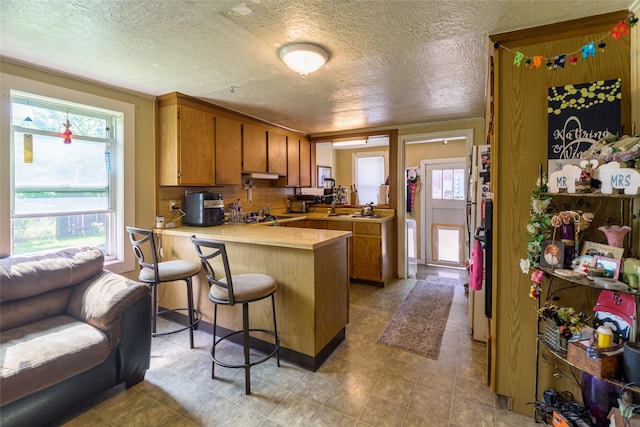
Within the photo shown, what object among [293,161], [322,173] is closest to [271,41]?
[293,161]

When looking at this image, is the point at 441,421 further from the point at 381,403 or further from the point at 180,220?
the point at 180,220

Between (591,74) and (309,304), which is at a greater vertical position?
(591,74)

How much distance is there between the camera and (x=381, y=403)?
1872mm

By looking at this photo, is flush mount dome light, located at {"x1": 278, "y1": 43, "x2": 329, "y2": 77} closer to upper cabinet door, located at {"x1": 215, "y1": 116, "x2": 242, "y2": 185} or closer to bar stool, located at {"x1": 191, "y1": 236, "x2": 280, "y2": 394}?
bar stool, located at {"x1": 191, "y1": 236, "x2": 280, "y2": 394}

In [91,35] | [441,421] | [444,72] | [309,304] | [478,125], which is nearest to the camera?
Result: [441,421]

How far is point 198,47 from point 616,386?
303cm

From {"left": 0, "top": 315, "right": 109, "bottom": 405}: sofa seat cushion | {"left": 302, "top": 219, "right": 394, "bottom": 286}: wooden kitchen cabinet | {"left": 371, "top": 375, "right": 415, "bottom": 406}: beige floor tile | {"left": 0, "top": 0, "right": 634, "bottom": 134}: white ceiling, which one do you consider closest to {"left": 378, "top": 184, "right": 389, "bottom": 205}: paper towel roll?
{"left": 302, "top": 219, "right": 394, "bottom": 286}: wooden kitchen cabinet

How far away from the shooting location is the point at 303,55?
6.58 ft

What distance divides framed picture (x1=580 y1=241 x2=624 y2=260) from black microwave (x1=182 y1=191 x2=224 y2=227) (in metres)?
3.06

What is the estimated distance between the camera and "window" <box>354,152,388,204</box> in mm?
6523

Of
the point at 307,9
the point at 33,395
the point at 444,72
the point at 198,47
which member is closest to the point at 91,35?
the point at 198,47

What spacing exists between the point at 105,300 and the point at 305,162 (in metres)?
3.64

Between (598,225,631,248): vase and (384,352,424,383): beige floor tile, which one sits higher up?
(598,225,631,248): vase

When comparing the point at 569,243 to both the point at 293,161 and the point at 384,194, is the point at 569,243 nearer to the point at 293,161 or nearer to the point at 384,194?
the point at 384,194
